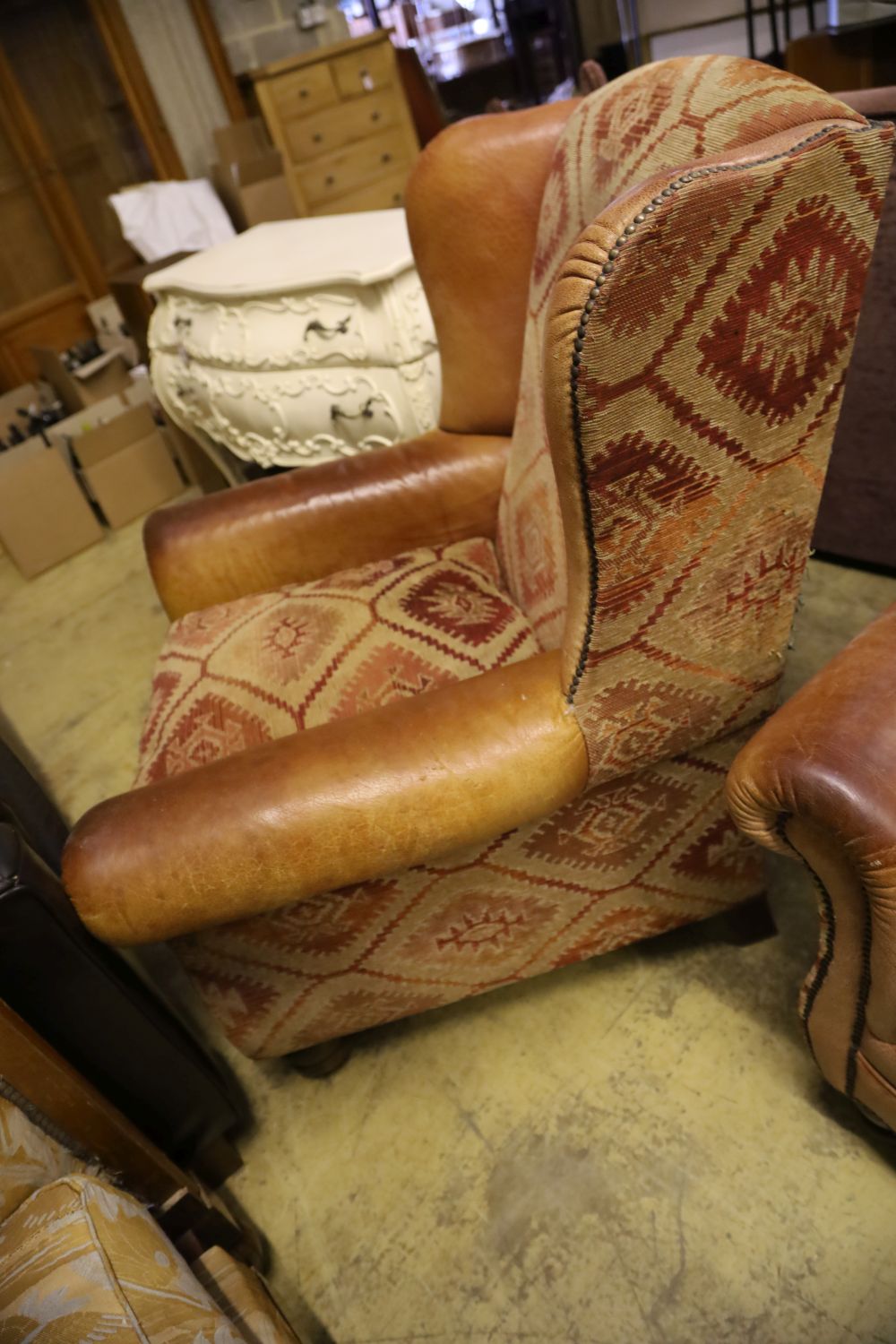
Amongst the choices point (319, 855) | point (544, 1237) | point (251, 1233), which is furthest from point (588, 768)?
point (251, 1233)

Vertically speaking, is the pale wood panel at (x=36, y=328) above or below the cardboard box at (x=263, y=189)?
below

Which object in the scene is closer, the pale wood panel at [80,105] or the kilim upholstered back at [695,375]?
the kilim upholstered back at [695,375]

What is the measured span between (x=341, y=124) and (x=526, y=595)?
3.45 metres

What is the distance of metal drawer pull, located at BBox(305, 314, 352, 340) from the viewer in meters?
1.65

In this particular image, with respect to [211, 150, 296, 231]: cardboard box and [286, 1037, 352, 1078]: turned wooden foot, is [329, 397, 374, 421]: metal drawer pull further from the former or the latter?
[211, 150, 296, 231]: cardboard box

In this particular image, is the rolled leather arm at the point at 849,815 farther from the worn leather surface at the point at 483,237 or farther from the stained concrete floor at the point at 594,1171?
the worn leather surface at the point at 483,237

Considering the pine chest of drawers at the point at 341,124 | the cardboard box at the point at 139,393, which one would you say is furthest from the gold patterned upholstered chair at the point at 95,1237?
the pine chest of drawers at the point at 341,124

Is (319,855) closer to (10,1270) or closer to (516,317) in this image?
(10,1270)

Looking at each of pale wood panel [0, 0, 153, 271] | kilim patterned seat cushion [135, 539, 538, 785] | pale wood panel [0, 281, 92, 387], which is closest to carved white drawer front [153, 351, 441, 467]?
kilim patterned seat cushion [135, 539, 538, 785]

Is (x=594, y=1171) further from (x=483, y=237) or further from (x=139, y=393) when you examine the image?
(x=139, y=393)

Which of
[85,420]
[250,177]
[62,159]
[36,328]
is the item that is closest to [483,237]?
[85,420]

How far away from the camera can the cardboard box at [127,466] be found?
108 inches

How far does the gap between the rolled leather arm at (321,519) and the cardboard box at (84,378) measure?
2.00 metres

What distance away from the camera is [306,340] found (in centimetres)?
171
